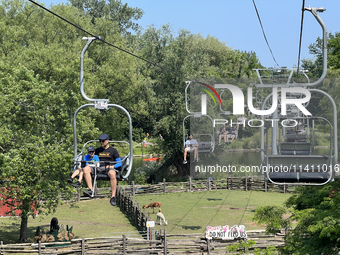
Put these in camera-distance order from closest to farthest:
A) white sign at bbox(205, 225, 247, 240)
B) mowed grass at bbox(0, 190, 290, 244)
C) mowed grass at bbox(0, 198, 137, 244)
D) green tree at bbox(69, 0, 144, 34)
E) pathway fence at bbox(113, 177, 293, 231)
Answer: white sign at bbox(205, 225, 247, 240), mowed grass at bbox(0, 198, 137, 244), mowed grass at bbox(0, 190, 290, 244), pathway fence at bbox(113, 177, 293, 231), green tree at bbox(69, 0, 144, 34)

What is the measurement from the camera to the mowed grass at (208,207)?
26891 millimetres

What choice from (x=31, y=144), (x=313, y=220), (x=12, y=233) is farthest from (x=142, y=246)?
(x=313, y=220)

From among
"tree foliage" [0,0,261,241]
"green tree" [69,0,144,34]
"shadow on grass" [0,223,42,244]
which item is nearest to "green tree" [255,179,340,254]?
"tree foliage" [0,0,261,241]

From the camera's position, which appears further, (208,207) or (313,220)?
(208,207)

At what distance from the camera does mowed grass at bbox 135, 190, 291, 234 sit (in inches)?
1059

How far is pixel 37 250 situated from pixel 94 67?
23.4 metres

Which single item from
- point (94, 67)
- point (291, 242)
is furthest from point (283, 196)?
point (291, 242)

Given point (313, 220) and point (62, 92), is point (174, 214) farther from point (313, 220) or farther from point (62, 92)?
point (313, 220)

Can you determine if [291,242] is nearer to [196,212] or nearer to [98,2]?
[196,212]

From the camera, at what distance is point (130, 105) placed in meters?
42.5

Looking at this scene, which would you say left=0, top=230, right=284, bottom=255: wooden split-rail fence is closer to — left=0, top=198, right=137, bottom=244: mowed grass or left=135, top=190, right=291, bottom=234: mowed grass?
left=0, top=198, right=137, bottom=244: mowed grass

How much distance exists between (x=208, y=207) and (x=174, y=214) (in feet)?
10.1

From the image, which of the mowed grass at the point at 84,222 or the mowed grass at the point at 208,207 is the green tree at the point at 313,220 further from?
the mowed grass at the point at 84,222

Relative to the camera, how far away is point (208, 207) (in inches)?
1270
